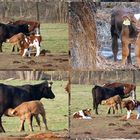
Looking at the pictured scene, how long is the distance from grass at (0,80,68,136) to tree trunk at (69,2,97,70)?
195mm

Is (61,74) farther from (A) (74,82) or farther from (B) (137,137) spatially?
(B) (137,137)

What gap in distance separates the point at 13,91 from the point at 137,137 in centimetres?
92

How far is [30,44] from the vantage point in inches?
135

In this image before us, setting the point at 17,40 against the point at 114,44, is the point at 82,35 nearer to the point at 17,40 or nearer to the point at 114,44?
the point at 114,44

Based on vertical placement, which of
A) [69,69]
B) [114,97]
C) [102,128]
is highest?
[69,69]

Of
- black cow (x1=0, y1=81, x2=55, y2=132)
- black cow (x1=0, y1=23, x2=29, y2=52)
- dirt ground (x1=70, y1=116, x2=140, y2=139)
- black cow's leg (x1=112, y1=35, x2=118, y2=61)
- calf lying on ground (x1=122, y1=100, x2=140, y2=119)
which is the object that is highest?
black cow (x1=0, y1=23, x2=29, y2=52)

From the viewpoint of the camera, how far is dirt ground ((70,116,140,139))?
11.2 ft

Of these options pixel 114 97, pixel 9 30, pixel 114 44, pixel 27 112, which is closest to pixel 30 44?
pixel 9 30

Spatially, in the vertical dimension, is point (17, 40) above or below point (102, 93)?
above

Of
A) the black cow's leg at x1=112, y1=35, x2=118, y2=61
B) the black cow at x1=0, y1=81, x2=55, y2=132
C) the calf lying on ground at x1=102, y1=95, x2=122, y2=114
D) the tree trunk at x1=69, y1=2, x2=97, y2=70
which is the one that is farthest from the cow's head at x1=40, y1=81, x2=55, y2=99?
the black cow's leg at x1=112, y1=35, x2=118, y2=61

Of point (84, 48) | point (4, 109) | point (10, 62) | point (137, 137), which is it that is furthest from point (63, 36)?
point (137, 137)

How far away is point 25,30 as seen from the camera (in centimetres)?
339

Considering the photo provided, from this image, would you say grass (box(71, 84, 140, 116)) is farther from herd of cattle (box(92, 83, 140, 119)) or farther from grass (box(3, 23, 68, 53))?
grass (box(3, 23, 68, 53))

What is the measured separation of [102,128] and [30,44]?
2.53 ft
